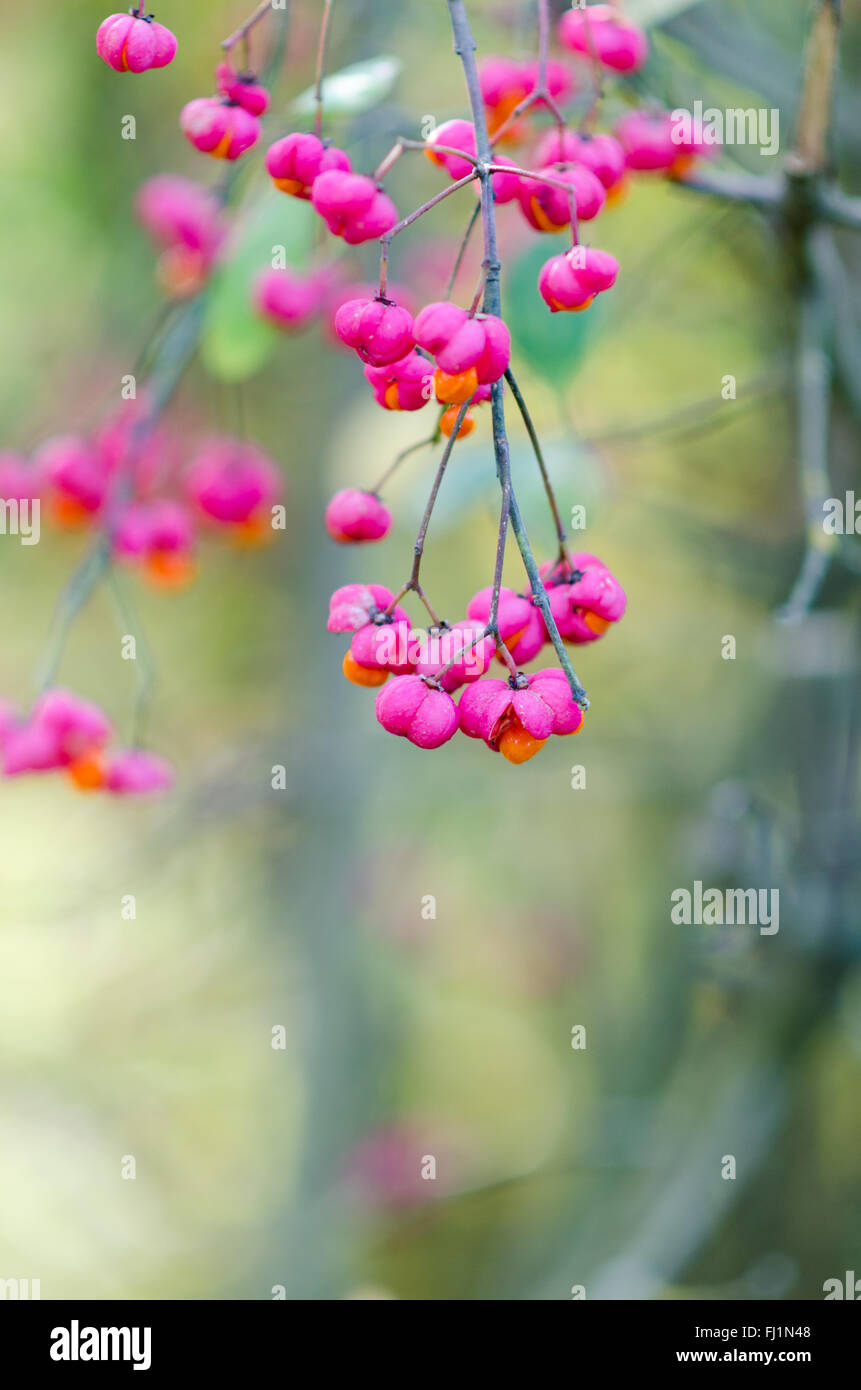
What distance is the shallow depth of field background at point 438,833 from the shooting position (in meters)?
2.02

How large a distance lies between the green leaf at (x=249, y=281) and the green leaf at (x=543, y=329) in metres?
0.25

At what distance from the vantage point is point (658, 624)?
3172 mm

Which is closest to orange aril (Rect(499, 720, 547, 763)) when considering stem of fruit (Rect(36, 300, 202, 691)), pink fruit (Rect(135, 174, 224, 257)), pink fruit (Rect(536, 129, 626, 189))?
pink fruit (Rect(536, 129, 626, 189))

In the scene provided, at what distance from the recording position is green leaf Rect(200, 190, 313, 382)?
1245 millimetres

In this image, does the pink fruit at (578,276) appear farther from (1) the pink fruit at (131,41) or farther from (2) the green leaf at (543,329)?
(2) the green leaf at (543,329)

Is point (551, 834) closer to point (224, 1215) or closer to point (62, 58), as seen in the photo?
point (224, 1215)

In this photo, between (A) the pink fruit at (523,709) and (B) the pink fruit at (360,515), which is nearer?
(A) the pink fruit at (523,709)

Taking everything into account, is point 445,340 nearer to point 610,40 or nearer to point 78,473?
point 610,40

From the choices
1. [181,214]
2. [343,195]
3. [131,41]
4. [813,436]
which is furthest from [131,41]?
[181,214]

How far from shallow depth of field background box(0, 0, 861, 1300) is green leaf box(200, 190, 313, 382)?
6.8 inches

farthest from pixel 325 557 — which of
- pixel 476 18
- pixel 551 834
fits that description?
pixel 476 18

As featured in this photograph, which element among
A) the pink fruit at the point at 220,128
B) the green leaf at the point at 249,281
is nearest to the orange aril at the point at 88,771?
the green leaf at the point at 249,281

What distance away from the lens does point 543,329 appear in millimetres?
1277

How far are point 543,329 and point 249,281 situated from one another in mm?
342
